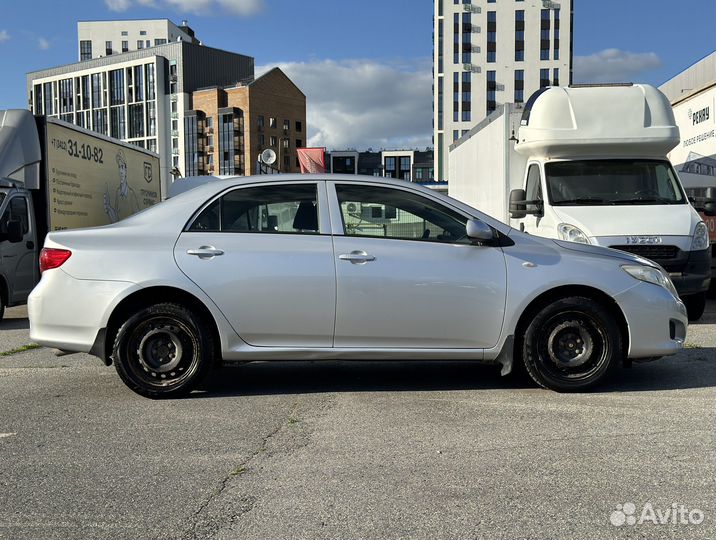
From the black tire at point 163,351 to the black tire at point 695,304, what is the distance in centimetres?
693

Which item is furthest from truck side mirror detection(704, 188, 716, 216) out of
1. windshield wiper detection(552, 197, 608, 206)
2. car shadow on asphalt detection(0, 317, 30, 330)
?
car shadow on asphalt detection(0, 317, 30, 330)

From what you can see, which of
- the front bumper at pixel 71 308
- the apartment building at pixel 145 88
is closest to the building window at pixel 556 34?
the apartment building at pixel 145 88

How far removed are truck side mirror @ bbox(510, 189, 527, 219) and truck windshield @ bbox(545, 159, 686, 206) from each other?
368 millimetres

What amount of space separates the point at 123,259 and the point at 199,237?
589 millimetres

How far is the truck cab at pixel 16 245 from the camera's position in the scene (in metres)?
10.1

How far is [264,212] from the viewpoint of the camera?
5422 millimetres

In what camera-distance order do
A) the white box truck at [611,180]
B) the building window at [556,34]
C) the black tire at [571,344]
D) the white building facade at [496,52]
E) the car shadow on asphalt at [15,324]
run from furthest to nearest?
the white building facade at [496,52], the building window at [556,34], the car shadow on asphalt at [15,324], the white box truck at [611,180], the black tire at [571,344]

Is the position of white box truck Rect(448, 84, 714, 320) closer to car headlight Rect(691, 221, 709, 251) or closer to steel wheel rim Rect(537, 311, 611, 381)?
car headlight Rect(691, 221, 709, 251)

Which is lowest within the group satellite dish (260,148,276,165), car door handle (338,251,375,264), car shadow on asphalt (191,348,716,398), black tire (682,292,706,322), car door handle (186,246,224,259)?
car shadow on asphalt (191,348,716,398)

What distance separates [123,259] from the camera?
17.3 ft

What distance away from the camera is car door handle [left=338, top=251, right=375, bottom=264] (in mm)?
5242

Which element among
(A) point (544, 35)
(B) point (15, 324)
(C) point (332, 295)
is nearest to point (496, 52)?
(A) point (544, 35)

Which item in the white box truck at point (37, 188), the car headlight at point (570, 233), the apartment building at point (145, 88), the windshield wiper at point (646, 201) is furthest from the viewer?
the apartment building at point (145, 88)

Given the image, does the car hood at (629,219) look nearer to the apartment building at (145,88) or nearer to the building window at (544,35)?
the building window at (544,35)
